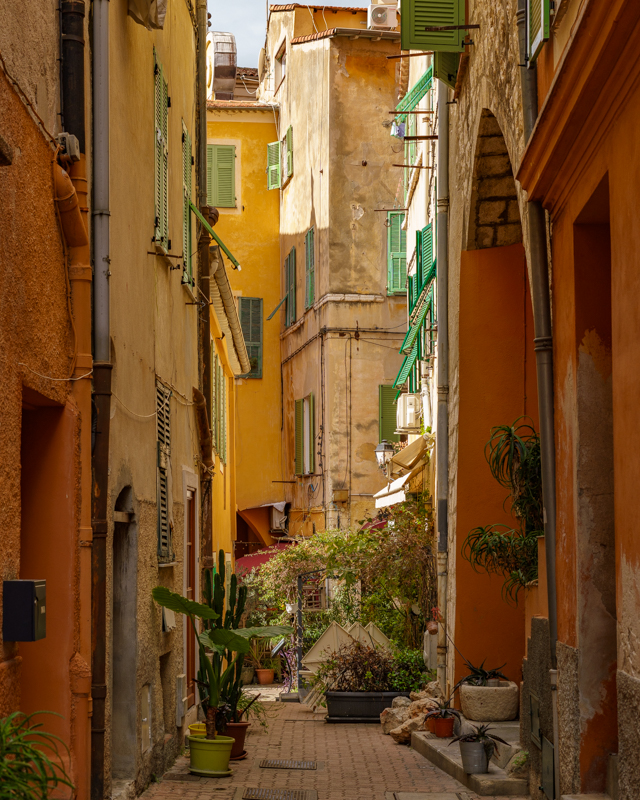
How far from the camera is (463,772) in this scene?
29.0ft

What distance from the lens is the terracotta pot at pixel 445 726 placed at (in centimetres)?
1060

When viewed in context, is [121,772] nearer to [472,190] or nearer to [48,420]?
[48,420]

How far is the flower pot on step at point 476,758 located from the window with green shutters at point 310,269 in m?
15.4

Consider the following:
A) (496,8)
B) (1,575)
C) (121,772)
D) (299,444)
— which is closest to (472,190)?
(496,8)

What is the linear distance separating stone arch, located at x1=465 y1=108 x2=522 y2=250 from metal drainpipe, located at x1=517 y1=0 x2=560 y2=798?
230 centimetres

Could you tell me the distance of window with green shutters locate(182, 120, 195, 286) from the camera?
11820 millimetres

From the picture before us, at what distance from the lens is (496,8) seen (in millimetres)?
8539

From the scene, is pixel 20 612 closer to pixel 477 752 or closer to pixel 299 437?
pixel 477 752

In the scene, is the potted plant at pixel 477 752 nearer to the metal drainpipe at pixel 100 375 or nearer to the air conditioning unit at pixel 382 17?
the metal drainpipe at pixel 100 375

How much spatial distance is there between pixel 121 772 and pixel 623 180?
18.1 feet

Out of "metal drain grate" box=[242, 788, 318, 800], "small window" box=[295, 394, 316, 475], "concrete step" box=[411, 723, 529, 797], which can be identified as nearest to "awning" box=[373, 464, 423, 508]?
"concrete step" box=[411, 723, 529, 797]

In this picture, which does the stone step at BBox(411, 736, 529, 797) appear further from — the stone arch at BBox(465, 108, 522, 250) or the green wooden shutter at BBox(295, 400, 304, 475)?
the green wooden shutter at BBox(295, 400, 304, 475)

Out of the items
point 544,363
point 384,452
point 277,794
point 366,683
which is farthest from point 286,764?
point 384,452

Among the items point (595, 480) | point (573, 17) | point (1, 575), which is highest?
point (573, 17)
